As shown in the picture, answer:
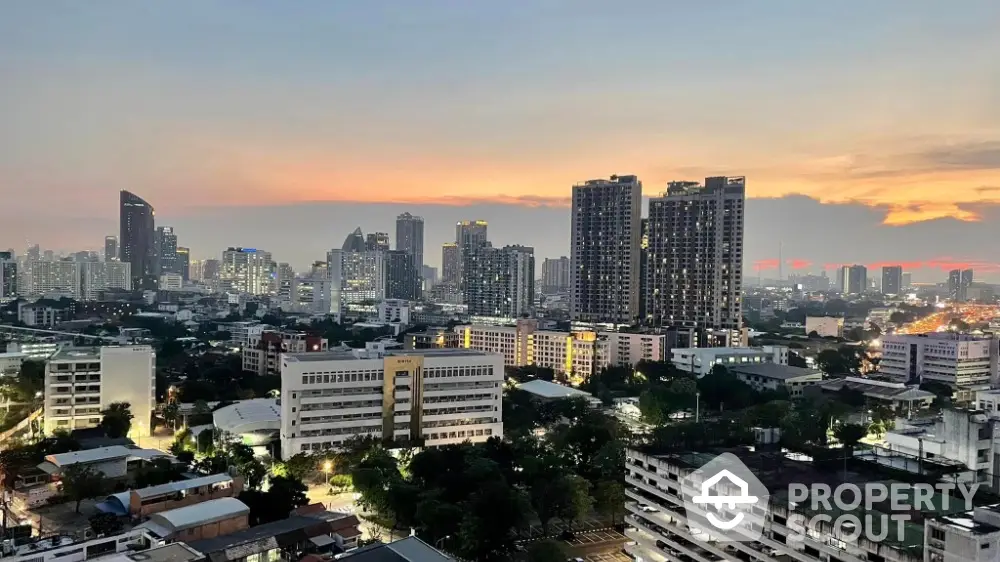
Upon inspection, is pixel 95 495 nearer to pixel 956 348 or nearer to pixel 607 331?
pixel 607 331

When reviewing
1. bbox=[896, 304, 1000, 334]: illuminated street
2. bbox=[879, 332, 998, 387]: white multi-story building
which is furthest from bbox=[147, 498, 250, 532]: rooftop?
bbox=[896, 304, 1000, 334]: illuminated street

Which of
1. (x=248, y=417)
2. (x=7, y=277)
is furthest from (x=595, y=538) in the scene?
(x=7, y=277)

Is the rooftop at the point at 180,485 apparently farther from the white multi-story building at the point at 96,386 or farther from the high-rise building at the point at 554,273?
the high-rise building at the point at 554,273

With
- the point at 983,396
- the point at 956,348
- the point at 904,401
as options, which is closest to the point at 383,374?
the point at 983,396

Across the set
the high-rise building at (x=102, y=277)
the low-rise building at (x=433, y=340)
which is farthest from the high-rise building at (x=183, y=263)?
the low-rise building at (x=433, y=340)

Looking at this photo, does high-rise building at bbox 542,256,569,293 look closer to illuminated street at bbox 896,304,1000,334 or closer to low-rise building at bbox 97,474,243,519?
illuminated street at bbox 896,304,1000,334

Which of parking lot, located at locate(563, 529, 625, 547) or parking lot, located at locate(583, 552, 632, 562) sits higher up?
parking lot, located at locate(583, 552, 632, 562)
